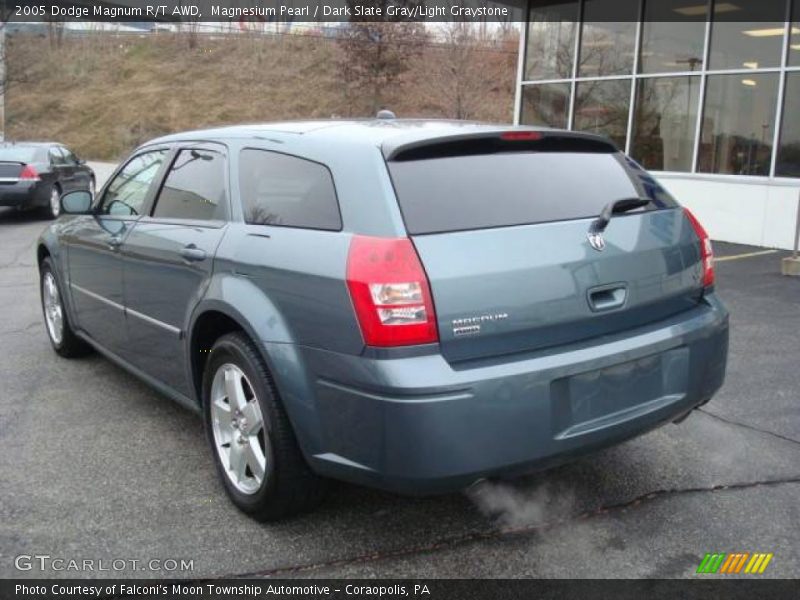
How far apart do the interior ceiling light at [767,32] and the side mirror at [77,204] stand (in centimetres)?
1027

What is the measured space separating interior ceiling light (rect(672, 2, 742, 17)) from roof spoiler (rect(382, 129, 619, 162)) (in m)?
9.89

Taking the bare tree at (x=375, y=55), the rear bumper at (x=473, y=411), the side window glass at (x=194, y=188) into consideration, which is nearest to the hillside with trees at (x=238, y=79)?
the bare tree at (x=375, y=55)

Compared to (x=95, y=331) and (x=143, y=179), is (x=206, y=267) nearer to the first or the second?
(x=143, y=179)

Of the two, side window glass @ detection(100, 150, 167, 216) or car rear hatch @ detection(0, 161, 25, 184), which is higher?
side window glass @ detection(100, 150, 167, 216)

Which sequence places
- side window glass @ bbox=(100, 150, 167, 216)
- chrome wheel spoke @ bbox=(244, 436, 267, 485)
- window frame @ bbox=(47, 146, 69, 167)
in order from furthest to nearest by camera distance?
1. window frame @ bbox=(47, 146, 69, 167)
2. side window glass @ bbox=(100, 150, 167, 216)
3. chrome wheel spoke @ bbox=(244, 436, 267, 485)

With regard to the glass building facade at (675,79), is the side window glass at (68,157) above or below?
below

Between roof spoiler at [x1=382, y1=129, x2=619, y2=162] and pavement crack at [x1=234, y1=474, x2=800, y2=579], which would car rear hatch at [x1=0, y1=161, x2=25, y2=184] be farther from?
pavement crack at [x1=234, y1=474, x2=800, y2=579]

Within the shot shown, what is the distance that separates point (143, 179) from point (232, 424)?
1.84 m

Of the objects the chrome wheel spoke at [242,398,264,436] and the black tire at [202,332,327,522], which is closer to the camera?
the black tire at [202,332,327,522]

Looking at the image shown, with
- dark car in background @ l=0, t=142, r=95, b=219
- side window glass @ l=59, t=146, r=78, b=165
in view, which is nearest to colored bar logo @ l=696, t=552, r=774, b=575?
dark car in background @ l=0, t=142, r=95, b=219

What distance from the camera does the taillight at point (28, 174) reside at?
47.2 ft

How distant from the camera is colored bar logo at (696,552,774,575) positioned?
9.22ft

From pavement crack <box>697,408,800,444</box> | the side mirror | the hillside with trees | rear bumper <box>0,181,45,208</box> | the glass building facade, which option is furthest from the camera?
the hillside with trees

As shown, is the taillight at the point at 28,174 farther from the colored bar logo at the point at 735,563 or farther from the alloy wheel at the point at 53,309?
the colored bar logo at the point at 735,563
